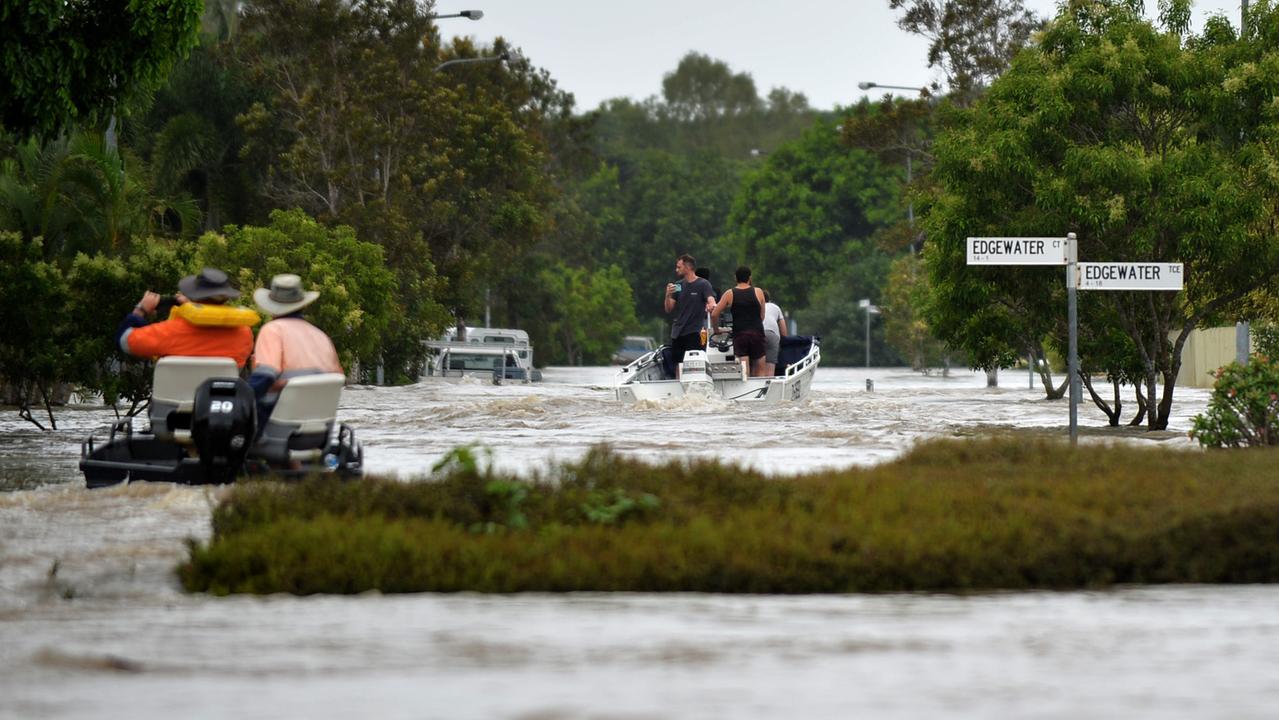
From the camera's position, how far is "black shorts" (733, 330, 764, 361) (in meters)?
30.0

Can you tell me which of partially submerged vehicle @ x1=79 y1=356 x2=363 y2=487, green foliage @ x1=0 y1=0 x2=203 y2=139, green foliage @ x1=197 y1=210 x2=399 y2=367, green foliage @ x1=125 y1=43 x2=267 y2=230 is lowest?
partially submerged vehicle @ x1=79 y1=356 x2=363 y2=487

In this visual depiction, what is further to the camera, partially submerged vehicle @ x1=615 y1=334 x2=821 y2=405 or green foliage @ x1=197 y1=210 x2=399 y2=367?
green foliage @ x1=197 y1=210 x2=399 y2=367

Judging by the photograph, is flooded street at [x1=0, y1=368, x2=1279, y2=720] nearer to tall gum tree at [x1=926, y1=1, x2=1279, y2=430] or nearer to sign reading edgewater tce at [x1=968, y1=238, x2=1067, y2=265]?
sign reading edgewater tce at [x1=968, y1=238, x2=1067, y2=265]

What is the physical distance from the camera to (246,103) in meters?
54.8

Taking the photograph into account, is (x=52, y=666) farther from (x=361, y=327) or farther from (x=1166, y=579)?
(x=361, y=327)

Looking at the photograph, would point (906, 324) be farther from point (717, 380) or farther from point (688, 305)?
point (717, 380)

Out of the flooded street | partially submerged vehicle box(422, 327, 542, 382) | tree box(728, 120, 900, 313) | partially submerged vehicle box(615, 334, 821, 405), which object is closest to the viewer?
the flooded street

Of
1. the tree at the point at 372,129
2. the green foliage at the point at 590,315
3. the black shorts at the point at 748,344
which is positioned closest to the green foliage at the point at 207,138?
the tree at the point at 372,129

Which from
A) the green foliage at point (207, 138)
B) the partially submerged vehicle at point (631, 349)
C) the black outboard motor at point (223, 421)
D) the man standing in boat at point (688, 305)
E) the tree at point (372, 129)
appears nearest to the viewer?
the black outboard motor at point (223, 421)

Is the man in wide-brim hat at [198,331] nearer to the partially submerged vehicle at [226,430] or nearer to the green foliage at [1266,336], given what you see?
the partially submerged vehicle at [226,430]

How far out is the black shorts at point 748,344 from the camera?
30016 mm

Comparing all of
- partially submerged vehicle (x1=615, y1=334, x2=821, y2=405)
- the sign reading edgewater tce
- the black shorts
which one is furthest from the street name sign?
the black shorts

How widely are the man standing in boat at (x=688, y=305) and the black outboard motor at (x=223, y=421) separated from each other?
15.7m

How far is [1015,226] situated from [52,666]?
735 inches
